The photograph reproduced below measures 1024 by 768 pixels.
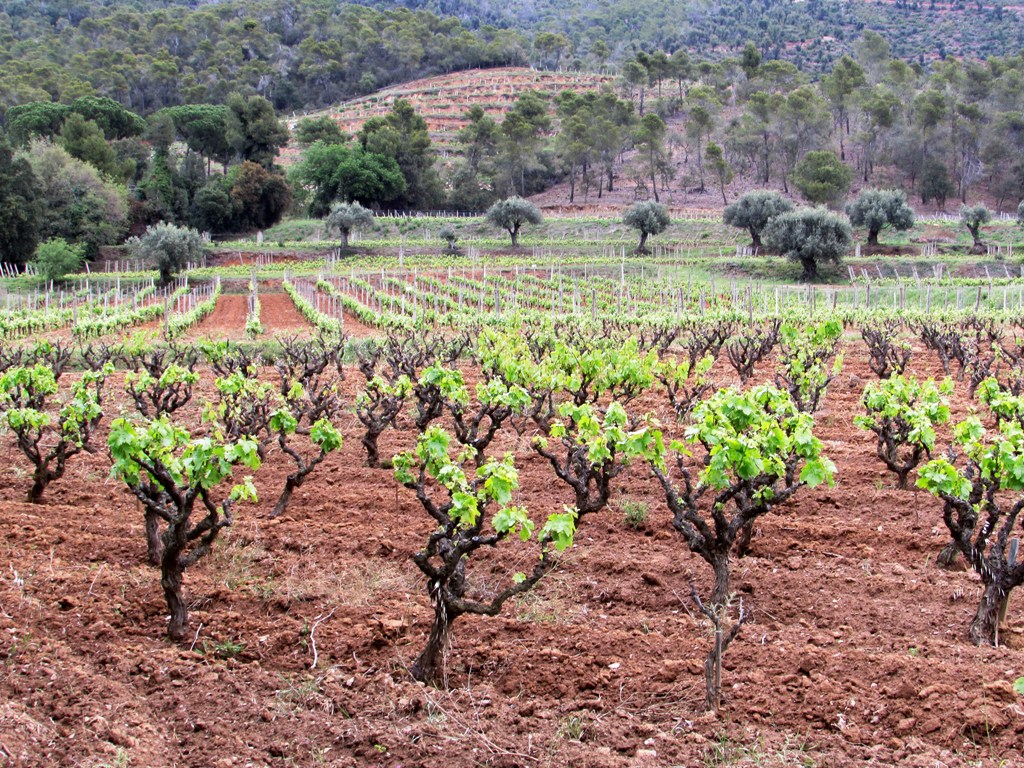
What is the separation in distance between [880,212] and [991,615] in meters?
47.8

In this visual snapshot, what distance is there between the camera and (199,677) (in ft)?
21.3

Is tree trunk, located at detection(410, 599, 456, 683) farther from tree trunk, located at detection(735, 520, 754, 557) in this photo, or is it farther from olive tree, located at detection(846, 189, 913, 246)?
olive tree, located at detection(846, 189, 913, 246)

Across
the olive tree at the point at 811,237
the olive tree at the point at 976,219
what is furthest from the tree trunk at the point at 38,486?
the olive tree at the point at 976,219

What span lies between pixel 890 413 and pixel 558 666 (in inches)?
195

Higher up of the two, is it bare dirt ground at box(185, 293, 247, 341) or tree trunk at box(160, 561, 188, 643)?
bare dirt ground at box(185, 293, 247, 341)

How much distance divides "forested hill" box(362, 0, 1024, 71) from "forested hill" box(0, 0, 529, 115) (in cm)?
1905

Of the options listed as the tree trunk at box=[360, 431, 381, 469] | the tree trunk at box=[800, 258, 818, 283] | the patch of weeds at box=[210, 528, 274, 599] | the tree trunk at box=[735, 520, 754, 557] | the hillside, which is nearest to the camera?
the patch of weeds at box=[210, 528, 274, 599]

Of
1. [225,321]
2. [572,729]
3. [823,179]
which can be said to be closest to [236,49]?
[823,179]

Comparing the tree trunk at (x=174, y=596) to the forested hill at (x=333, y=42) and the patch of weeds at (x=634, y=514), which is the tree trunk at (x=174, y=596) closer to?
the patch of weeds at (x=634, y=514)

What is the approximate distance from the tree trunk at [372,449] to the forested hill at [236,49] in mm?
91617

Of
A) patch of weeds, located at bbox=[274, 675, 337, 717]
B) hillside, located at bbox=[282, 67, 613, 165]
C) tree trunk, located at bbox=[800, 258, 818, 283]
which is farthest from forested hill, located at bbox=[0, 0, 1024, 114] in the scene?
patch of weeds, located at bbox=[274, 675, 337, 717]

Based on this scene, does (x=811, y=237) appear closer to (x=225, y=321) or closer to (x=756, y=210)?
(x=756, y=210)

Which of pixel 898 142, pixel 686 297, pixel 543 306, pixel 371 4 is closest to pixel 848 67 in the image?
pixel 898 142

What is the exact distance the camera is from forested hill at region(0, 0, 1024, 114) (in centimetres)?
9862
